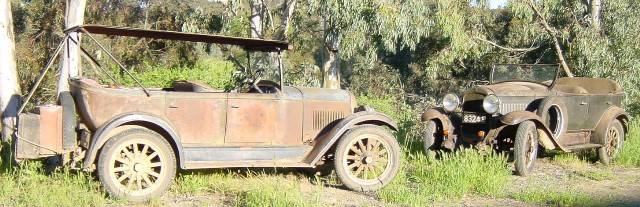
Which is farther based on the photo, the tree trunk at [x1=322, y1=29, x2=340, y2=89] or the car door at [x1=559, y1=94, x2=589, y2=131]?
the tree trunk at [x1=322, y1=29, x2=340, y2=89]

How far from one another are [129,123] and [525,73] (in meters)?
6.61

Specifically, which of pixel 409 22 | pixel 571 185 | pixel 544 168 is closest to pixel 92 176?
pixel 571 185

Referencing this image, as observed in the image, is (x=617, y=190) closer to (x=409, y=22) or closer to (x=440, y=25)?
(x=409, y=22)

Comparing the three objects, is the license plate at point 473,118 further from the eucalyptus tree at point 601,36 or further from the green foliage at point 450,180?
the eucalyptus tree at point 601,36

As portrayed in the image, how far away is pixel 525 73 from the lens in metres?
11.0

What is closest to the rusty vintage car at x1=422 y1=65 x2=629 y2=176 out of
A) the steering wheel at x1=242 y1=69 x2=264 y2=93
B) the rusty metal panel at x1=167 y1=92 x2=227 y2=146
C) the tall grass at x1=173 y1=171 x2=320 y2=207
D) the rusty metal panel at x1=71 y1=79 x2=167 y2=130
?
the tall grass at x1=173 y1=171 x2=320 y2=207

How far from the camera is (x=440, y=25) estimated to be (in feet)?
51.3

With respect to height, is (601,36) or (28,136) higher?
(601,36)

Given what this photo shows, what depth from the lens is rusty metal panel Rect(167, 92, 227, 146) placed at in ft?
22.7

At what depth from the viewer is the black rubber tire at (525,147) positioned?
29.3 ft

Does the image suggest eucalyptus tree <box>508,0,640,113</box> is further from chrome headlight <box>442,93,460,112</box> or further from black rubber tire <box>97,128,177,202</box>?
black rubber tire <box>97,128,177,202</box>

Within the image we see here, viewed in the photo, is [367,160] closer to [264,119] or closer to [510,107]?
[264,119]

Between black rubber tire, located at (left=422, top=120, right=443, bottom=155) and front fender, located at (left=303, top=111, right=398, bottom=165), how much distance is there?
1872 millimetres

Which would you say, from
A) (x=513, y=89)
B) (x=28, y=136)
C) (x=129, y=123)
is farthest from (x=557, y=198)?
(x=28, y=136)
